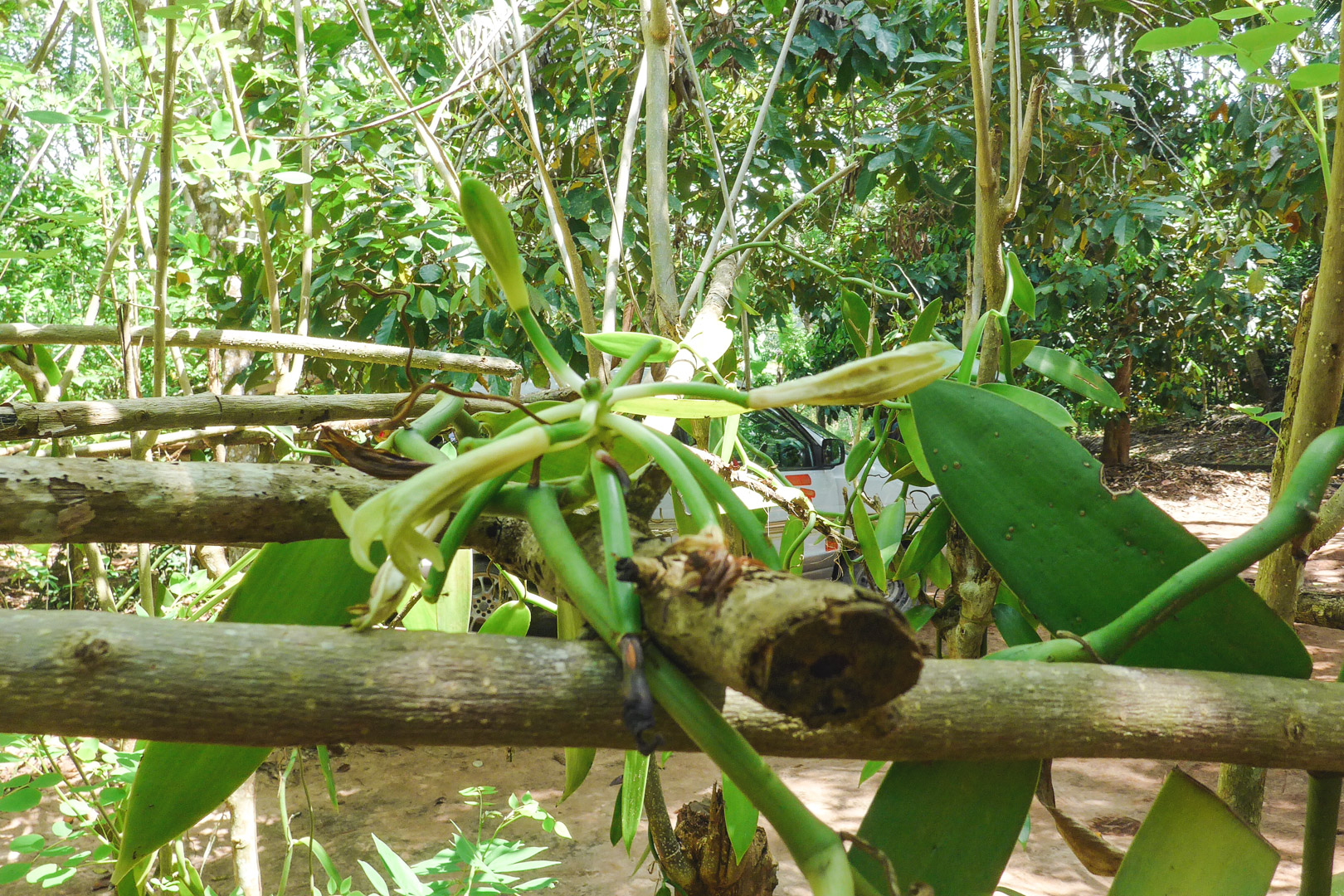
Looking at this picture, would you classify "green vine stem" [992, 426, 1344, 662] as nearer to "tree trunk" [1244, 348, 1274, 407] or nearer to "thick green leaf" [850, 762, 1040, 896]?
"thick green leaf" [850, 762, 1040, 896]

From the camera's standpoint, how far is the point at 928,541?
626 millimetres

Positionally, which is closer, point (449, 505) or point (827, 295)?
point (449, 505)

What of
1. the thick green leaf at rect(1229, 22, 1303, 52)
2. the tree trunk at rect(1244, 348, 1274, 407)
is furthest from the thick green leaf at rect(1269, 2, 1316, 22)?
the tree trunk at rect(1244, 348, 1274, 407)

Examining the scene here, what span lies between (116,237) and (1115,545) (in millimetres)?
1257

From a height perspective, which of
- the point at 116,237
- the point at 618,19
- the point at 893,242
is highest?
the point at 618,19

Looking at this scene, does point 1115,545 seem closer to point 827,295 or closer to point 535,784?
point 535,784

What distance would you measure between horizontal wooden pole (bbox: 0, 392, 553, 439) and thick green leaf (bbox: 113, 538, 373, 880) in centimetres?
21

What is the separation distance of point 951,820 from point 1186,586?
118 millimetres

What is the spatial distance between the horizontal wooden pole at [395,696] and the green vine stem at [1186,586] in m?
0.04

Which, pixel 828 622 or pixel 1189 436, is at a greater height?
pixel 828 622

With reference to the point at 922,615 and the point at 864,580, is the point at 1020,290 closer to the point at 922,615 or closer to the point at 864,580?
the point at 922,615

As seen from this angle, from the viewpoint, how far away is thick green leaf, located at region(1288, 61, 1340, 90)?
0.54 metres

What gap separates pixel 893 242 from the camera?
13.7ft

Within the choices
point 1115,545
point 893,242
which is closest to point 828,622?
point 1115,545
